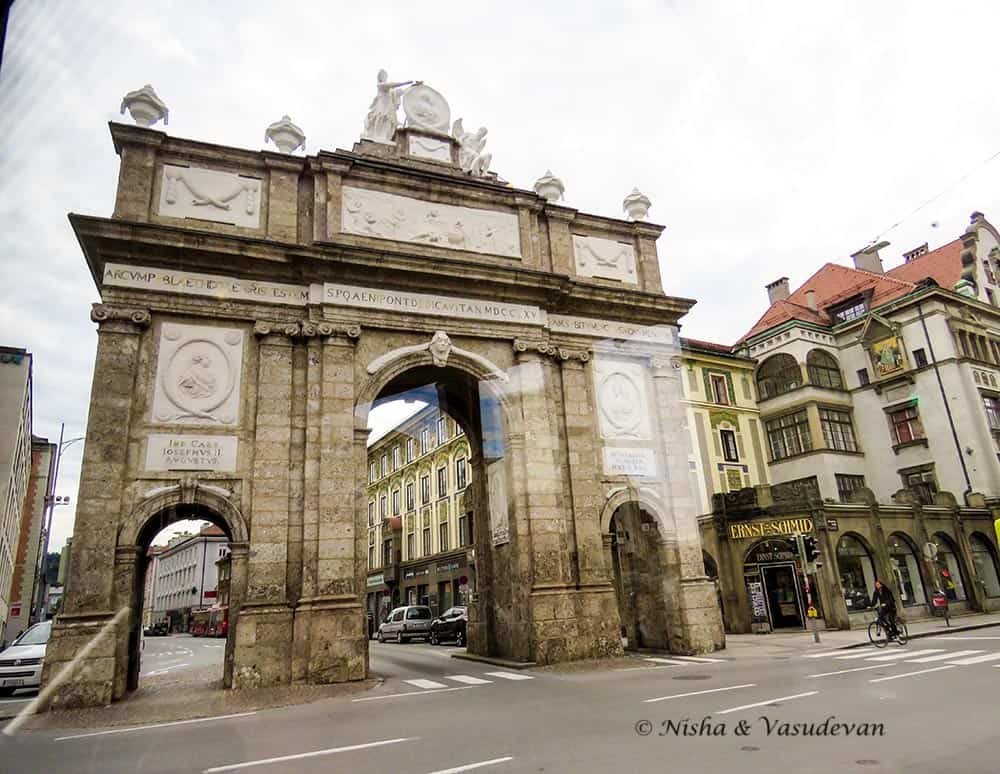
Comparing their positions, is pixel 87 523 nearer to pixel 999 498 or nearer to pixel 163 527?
pixel 163 527

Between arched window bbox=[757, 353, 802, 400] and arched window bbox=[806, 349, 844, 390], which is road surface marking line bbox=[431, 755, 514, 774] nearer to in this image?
arched window bbox=[757, 353, 802, 400]

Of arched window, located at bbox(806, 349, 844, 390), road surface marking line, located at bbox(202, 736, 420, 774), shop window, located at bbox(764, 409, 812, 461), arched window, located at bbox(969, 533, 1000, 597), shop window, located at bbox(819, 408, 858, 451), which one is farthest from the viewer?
arched window, located at bbox(806, 349, 844, 390)

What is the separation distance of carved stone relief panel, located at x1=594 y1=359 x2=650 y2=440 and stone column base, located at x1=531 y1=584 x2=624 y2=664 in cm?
503

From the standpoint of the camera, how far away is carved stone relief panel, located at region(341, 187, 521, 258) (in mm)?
19781

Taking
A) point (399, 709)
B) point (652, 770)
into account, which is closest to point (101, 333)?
point (399, 709)

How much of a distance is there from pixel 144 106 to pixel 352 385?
9282 millimetres

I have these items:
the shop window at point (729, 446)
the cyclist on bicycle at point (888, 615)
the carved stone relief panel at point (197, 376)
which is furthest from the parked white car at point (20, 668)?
the shop window at point (729, 446)

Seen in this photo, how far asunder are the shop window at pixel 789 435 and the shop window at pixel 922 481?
5143 millimetres

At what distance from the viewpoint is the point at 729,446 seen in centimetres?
3775

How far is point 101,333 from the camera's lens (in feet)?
54.1

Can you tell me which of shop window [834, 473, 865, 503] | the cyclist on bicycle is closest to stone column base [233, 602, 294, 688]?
the cyclist on bicycle

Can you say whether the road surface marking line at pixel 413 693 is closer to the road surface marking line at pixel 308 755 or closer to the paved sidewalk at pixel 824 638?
the road surface marking line at pixel 308 755

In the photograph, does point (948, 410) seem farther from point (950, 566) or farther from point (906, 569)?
point (906, 569)

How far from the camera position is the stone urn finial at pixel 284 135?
64.6 feet
